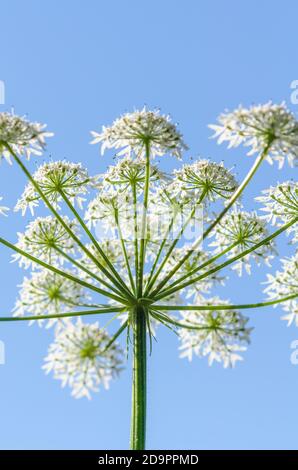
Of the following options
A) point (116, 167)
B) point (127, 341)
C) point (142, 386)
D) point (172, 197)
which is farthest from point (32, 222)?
point (142, 386)

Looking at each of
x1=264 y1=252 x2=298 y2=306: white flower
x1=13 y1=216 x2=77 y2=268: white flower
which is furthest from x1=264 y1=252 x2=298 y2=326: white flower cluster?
x1=13 y1=216 x2=77 y2=268: white flower

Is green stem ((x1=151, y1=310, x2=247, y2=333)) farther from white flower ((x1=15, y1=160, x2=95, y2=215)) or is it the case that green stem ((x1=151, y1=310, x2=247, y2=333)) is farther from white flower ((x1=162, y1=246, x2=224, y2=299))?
white flower ((x1=15, y1=160, x2=95, y2=215))

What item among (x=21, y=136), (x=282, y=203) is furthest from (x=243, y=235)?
(x=21, y=136)

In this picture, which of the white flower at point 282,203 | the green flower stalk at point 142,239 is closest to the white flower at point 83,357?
the green flower stalk at point 142,239

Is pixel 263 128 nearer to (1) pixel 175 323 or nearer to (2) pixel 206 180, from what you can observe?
(2) pixel 206 180

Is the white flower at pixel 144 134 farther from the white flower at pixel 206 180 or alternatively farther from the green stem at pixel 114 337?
the green stem at pixel 114 337

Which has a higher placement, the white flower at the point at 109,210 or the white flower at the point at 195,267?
the white flower at the point at 109,210
